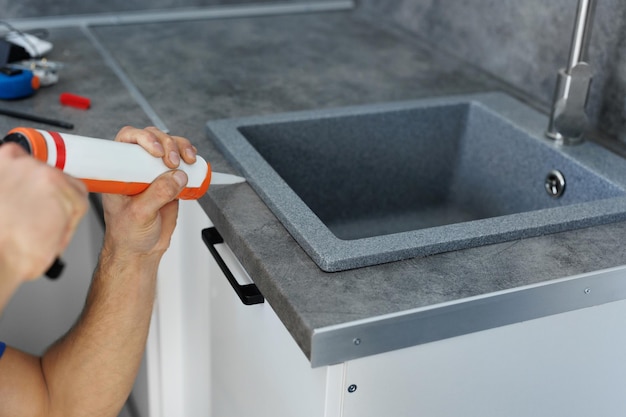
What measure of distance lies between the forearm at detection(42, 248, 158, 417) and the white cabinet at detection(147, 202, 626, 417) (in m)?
0.11

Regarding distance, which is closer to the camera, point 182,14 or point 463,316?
point 463,316

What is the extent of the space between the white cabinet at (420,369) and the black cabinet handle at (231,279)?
18mm

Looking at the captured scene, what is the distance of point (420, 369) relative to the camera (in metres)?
0.92

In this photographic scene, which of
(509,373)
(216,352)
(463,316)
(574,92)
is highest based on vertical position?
(574,92)

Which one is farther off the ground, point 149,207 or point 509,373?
point 149,207

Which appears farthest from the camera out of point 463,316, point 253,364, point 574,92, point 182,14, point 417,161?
point 182,14

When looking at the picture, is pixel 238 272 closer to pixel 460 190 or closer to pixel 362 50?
pixel 460 190

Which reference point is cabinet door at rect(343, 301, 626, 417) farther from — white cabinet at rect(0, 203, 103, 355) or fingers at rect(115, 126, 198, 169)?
white cabinet at rect(0, 203, 103, 355)

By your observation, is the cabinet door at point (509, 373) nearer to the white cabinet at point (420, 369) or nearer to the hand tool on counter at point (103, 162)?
the white cabinet at point (420, 369)

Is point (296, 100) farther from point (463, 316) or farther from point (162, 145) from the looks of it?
point (463, 316)

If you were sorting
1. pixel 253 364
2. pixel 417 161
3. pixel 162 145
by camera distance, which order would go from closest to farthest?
pixel 162 145
pixel 253 364
pixel 417 161

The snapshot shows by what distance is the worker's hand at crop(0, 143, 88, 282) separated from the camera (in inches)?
26.7

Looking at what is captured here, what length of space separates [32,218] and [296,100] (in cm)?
86

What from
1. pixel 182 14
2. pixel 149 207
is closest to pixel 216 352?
pixel 149 207
